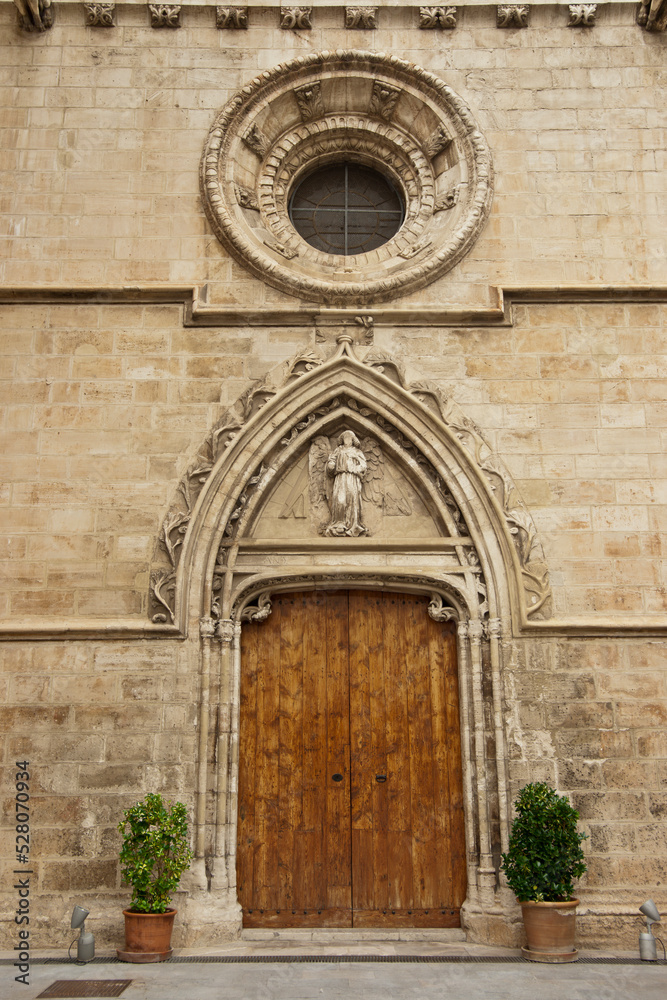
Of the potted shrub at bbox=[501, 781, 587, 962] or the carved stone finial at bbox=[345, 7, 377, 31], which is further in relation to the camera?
the carved stone finial at bbox=[345, 7, 377, 31]

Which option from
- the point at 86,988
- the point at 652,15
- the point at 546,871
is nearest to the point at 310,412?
the point at 546,871

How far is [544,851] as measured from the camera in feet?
20.2

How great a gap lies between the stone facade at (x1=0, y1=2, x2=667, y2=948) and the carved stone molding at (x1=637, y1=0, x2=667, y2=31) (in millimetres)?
34

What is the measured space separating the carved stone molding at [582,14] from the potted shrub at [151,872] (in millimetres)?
7898

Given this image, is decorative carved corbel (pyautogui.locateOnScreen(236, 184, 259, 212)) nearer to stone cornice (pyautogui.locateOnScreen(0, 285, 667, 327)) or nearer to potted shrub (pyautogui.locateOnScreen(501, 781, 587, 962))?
stone cornice (pyautogui.locateOnScreen(0, 285, 667, 327))

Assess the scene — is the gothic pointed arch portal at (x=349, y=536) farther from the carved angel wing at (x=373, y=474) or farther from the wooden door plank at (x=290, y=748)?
the wooden door plank at (x=290, y=748)

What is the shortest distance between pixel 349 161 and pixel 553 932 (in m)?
7.03

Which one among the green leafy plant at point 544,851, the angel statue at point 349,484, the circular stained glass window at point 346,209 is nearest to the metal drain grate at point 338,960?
the green leafy plant at point 544,851

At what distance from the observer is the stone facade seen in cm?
674

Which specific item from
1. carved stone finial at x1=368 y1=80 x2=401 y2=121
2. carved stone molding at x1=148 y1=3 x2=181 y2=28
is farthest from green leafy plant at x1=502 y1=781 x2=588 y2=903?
carved stone molding at x1=148 y1=3 x2=181 y2=28

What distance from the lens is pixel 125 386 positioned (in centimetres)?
752

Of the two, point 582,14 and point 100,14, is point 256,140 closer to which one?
point 100,14

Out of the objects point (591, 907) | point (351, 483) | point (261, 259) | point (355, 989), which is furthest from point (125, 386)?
point (591, 907)

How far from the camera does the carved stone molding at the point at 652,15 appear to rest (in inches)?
323
